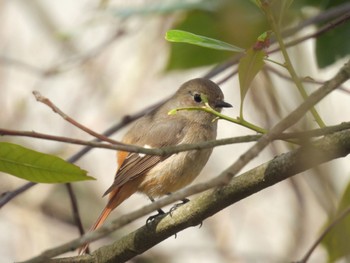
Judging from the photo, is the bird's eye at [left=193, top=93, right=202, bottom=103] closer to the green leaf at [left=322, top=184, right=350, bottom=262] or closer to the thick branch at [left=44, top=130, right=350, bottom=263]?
the green leaf at [left=322, top=184, right=350, bottom=262]

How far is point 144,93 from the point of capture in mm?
5973

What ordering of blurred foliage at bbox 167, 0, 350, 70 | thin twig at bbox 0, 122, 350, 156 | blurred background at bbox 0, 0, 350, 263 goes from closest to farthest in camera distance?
1. thin twig at bbox 0, 122, 350, 156
2. blurred foliage at bbox 167, 0, 350, 70
3. blurred background at bbox 0, 0, 350, 263

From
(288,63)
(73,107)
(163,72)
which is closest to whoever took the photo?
(288,63)

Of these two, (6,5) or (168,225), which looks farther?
(6,5)

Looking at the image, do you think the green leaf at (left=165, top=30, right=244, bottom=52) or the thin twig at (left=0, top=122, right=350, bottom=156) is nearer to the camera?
the thin twig at (left=0, top=122, right=350, bottom=156)

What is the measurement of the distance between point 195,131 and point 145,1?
1795 mm

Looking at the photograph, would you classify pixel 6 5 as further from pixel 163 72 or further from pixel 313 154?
pixel 313 154

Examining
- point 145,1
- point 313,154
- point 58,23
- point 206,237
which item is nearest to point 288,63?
point 313,154

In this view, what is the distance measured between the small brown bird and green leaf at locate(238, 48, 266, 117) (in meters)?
1.48

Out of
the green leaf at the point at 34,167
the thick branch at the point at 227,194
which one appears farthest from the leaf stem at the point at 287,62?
the green leaf at the point at 34,167

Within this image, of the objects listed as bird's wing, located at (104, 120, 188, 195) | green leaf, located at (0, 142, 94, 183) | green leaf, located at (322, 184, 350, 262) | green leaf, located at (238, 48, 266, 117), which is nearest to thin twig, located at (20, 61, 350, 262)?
green leaf, located at (238, 48, 266, 117)

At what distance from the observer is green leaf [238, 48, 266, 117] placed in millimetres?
1913

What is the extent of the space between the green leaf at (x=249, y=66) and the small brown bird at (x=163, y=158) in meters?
1.48

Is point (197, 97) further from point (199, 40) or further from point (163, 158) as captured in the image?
point (199, 40)
